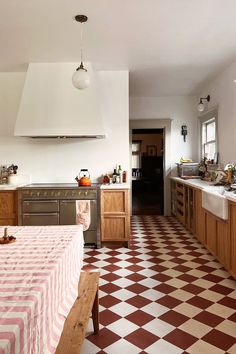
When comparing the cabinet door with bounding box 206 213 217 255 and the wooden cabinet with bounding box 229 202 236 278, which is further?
the cabinet door with bounding box 206 213 217 255

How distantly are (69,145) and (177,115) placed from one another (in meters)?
2.93

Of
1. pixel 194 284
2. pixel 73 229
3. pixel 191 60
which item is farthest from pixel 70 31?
pixel 194 284

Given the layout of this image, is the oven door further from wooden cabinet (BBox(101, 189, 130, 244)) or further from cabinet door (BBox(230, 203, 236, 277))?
cabinet door (BBox(230, 203, 236, 277))

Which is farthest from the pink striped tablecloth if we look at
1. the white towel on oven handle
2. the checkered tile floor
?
the white towel on oven handle

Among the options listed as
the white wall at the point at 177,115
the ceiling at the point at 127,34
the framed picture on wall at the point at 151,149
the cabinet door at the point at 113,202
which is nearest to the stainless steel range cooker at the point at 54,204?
the cabinet door at the point at 113,202

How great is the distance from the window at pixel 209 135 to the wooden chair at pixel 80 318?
3798mm

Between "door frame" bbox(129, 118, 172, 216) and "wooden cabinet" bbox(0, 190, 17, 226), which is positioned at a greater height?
"door frame" bbox(129, 118, 172, 216)

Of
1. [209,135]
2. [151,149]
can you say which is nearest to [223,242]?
[209,135]

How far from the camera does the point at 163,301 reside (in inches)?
101

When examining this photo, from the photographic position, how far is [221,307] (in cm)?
244

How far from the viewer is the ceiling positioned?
277 cm

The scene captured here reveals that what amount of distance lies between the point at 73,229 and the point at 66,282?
0.54 meters

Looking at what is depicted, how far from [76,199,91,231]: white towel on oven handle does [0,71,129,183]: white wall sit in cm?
72

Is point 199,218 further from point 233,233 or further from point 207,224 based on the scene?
point 233,233
